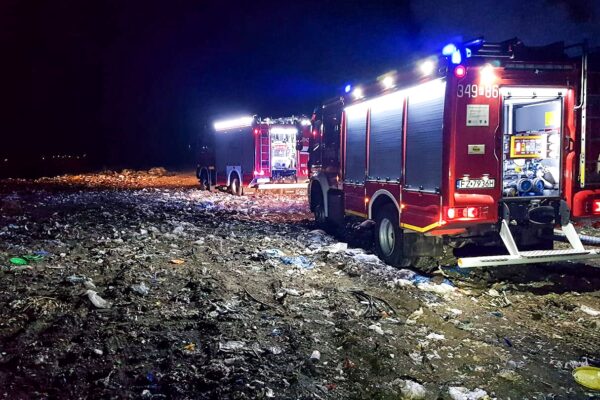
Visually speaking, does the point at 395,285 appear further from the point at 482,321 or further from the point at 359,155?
the point at 359,155

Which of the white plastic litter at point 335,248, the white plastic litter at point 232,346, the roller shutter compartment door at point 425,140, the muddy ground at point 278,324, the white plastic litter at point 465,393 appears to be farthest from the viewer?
the white plastic litter at point 335,248

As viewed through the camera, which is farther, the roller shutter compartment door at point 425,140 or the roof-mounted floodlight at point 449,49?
Result: the roller shutter compartment door at point 425,140

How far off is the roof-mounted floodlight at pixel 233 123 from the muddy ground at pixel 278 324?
11302 millimetres

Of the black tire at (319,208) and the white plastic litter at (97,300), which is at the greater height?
the black tire at (319,208)

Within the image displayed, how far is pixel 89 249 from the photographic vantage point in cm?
862

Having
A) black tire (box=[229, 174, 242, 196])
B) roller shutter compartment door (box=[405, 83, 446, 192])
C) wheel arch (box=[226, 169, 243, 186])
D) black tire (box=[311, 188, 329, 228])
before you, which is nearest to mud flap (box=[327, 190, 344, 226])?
black tire (box=[311, 188, 329, 228])

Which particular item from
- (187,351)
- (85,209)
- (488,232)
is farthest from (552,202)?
(85,209)

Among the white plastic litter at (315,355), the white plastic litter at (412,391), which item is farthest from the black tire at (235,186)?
the white plastic litter at (412,391)

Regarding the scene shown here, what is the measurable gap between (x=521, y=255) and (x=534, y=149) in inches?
63.0

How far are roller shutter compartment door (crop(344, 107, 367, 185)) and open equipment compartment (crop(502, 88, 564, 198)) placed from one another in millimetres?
2480

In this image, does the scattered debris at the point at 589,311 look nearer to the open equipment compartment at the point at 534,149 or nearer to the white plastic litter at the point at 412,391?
the open equipment compartment at the point at 534,149

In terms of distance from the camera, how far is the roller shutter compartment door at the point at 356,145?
9.02 m

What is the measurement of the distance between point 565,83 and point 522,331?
331cm

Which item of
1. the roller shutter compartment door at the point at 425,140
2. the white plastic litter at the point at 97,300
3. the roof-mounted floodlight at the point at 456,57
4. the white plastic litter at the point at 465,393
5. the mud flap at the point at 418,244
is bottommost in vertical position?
the white plastic litter at the point at 465,393
